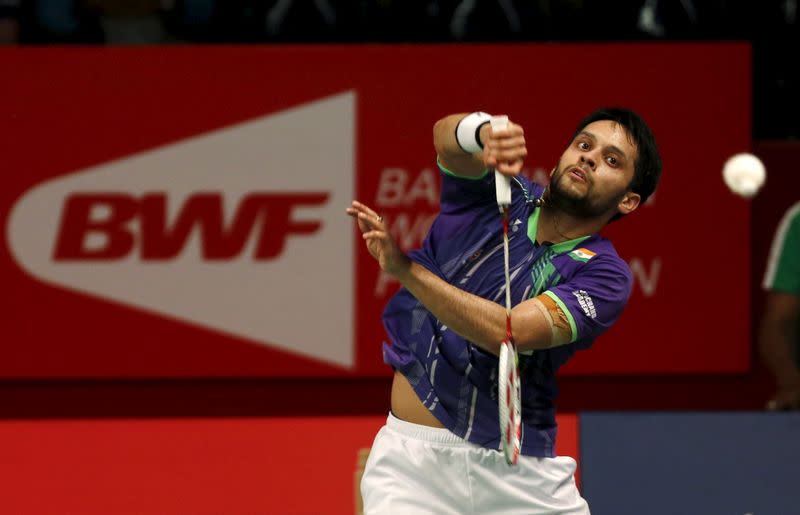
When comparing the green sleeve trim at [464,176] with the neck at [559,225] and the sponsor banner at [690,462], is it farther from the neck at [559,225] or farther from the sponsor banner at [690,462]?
the sponsor banner at [690,462]

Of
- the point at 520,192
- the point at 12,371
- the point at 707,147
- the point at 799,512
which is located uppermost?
the point at 707,147

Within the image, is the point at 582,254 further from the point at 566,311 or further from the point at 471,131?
the point at 471,131

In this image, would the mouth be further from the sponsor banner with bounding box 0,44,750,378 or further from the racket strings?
the sponsor banner with bounding box 0,44,750,378

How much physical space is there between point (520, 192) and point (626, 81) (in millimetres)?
2483

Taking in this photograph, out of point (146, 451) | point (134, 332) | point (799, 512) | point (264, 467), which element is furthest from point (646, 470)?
point (134, 332)

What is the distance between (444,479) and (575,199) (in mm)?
782

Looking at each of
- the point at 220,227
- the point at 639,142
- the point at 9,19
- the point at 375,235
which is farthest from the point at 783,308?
the point at 9,19

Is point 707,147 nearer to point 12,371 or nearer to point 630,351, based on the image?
point 630,351

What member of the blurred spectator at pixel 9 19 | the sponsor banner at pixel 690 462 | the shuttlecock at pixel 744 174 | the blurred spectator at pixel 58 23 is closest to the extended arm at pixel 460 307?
the sponsor banner at pixel 690 462

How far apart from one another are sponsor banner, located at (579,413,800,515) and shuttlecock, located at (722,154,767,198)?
1.10 metres

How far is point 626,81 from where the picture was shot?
19.7 feet

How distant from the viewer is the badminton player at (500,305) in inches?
141

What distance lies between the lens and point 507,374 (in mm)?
3289

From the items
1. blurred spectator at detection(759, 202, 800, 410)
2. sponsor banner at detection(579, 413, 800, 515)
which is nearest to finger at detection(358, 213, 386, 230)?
sponsor banner at detection(579, 413, 800, 515)
